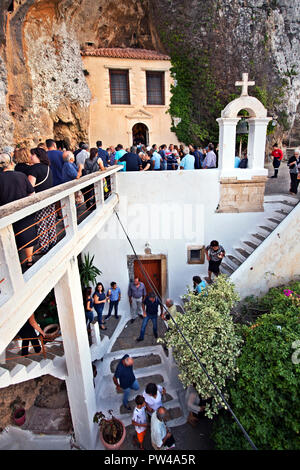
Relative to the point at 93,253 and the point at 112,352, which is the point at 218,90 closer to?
the point at 93,253

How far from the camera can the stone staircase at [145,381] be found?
5.49 meters

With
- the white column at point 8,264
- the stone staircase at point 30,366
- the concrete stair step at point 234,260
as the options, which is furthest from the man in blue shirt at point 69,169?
the concrete stair step at point 234,260

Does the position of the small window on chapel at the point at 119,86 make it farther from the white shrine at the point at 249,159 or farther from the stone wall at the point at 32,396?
the stone wall at the point at 32,396

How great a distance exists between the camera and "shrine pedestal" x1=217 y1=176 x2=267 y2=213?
7.48m

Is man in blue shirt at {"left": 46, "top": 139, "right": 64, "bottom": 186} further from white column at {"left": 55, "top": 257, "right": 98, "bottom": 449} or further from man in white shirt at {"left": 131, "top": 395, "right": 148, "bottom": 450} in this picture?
man in white shirt at {"left": 131, "top": 395, "right": 148, "bottom": 450}

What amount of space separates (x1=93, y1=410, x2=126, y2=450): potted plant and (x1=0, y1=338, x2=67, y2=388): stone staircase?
47.6 inches

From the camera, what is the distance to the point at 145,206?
7637 millimetres

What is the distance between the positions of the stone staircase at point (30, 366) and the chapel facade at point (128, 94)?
1323 centimetres

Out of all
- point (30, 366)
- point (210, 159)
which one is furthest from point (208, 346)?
point (210, 159)

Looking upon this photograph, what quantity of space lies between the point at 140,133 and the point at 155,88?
2768 millimetres

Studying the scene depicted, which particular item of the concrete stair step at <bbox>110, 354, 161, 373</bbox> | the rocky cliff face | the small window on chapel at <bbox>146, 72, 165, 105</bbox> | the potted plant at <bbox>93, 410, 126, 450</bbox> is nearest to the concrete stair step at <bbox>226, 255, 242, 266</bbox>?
the concrete stair step at <bbox>110, 354, 161, 373</bbox>

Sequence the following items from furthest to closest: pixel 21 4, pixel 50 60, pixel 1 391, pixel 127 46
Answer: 1. pixel 127 46
2. pixel 50 60
3. pixel 21 4
4. pixel 1 391
